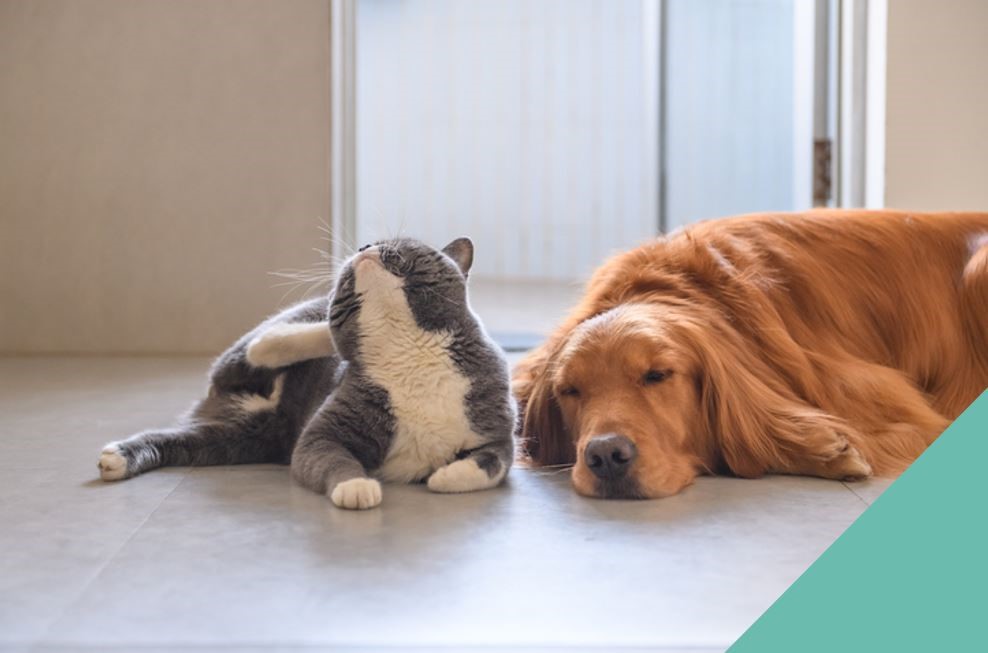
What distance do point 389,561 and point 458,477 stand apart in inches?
14.9

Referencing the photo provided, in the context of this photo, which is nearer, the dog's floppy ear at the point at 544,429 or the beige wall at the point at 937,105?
the dog's floppy ear at the point at 544,429

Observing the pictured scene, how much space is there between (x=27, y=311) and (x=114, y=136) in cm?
69

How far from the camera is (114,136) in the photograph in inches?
155

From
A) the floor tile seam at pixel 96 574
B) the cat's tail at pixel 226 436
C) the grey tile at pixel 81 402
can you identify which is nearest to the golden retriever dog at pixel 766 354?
the cat's tail at pixel 226 436

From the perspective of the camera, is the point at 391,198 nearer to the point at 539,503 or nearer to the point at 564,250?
the point at 564,250

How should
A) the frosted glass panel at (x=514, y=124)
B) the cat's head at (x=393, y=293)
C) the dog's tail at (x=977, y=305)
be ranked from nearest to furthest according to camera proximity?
1. the cat's head at (x=393, y=293)
2. the dog's tail at (x=977, y=305)
3. the frosted glass panel at (x=514, y=124)

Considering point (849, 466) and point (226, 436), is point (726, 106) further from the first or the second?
point (226, 436)

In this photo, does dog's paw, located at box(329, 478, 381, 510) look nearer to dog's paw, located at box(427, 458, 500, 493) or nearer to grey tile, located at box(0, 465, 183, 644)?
dog's paw, located at box(427, 458, 500, 493)

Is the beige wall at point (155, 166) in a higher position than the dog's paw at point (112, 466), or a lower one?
higher

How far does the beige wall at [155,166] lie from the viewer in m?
3.90

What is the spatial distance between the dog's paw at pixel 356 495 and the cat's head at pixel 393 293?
0.29m

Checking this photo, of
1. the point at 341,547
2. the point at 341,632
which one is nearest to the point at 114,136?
the point at 341,547

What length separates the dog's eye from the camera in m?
1.95

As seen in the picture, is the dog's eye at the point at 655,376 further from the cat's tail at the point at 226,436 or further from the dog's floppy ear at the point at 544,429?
the cat's tail at the point at 226,436
